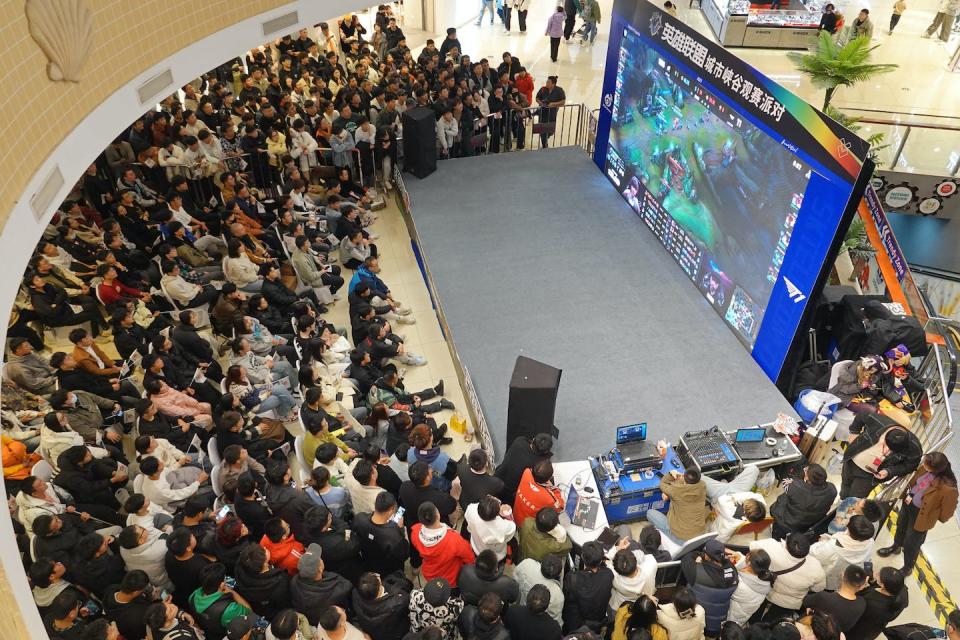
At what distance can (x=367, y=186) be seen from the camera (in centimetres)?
1130

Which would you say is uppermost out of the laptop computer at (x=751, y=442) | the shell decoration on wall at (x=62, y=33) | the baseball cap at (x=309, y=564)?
the shell decoration on wall at (x=62, y=33)

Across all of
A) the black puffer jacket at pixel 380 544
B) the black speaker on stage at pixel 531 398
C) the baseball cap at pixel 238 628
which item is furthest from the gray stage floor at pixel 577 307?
the baseball cap at pixel 238 628

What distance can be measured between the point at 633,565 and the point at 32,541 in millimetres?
4265

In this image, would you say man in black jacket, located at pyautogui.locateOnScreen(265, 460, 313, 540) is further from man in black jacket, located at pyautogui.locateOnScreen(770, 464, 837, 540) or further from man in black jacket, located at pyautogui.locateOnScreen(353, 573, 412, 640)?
→ man in black jacket, located at pyautogui.locateOnScreen(770, 464, 837, 540)

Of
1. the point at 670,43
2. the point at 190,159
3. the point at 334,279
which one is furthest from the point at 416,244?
the point at 670,43

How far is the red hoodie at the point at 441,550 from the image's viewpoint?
16.5ft

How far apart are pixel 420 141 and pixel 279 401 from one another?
544 cm

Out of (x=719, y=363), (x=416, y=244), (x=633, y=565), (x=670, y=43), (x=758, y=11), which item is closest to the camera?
(x=633, y=565)

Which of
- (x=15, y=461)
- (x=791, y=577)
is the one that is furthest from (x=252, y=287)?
(x=791, y=577)

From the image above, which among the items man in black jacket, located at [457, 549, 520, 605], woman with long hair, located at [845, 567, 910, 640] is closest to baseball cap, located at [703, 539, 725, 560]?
woman with long hair, located at [845, 567, 910, 640]

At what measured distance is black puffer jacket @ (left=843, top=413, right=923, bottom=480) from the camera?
5.95 meters

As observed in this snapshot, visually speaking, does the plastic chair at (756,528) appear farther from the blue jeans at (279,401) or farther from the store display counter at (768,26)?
the store display counter at (768,26)

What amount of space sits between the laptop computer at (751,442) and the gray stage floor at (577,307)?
0.63 metres

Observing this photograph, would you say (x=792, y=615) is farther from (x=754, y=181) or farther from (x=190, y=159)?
(x=190, y=159)
